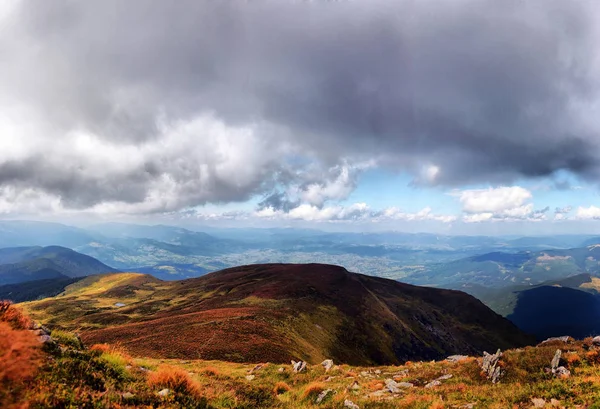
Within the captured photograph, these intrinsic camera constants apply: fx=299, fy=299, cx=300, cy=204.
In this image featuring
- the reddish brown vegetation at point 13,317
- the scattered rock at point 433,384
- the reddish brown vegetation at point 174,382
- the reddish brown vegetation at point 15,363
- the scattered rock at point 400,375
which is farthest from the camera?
the scattered rock at point 400,375

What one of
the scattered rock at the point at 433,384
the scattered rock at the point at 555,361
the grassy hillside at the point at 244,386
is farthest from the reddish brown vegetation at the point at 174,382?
the scattered rock at the point at 555,361

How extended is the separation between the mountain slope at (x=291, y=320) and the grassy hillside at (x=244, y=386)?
80.3ft

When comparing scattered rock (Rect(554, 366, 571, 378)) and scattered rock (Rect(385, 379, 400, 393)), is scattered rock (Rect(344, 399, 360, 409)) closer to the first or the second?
scattered rock (Rect(385, 379, 400, 393))

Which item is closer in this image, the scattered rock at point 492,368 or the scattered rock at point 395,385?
the scattered rock at point 492,368

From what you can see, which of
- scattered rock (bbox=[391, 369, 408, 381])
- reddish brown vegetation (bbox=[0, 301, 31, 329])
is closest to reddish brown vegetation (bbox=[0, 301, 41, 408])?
reddish brown vegetation (bbox=[0, 301, 31, 329])

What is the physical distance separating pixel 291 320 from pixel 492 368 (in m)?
49.2

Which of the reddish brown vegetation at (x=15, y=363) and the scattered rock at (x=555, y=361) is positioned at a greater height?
the reddish brown vegetation at (x=15, y=363)

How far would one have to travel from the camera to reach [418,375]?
874 inches

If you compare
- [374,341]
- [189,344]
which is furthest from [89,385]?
[374,341]

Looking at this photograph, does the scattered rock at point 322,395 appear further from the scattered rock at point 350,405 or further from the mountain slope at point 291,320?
the mountain slope at point 291,320

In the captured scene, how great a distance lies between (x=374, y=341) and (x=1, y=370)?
84.9 m

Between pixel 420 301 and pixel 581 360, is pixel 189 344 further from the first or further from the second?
pixel 420 301

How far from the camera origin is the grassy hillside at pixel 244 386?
8.49 meters

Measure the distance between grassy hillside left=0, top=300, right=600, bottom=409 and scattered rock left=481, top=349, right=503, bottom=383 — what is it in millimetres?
280
